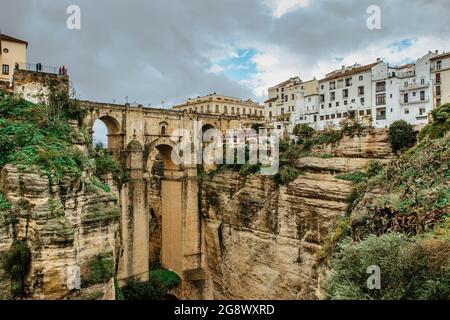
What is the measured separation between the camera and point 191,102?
49.6 m

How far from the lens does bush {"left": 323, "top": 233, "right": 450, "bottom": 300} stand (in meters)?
5.70

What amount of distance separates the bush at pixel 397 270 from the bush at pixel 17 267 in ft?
25.4

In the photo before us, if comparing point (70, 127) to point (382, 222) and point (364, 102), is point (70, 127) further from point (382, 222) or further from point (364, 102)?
point (364, 102)

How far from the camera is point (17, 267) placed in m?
9.99

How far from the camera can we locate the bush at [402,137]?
22.1 meters

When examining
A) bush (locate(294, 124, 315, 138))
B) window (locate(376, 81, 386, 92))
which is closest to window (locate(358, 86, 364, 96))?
window (locate(376, 81, 386, 92))

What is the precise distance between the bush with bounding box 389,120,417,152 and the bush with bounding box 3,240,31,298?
63.6 ft

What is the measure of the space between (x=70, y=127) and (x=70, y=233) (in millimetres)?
5543

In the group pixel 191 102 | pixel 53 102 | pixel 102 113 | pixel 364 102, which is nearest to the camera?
pixel 53 102

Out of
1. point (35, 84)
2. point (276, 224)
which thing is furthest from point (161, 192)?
point (35, 84)

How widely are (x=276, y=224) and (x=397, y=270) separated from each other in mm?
18224

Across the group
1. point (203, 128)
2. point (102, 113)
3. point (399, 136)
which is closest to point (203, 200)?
point (203, 128)

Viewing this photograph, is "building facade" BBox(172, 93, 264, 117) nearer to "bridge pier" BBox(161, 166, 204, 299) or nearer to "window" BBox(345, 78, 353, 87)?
"window" BBox(345, 78, 353, 87)

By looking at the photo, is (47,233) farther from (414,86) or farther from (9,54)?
(414,86)
